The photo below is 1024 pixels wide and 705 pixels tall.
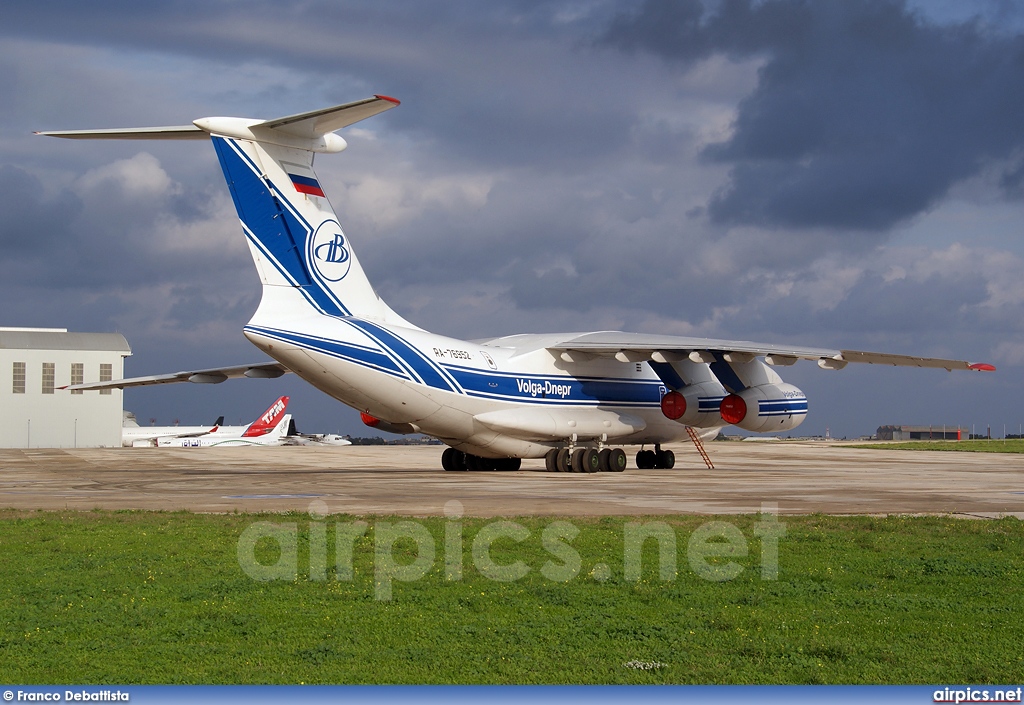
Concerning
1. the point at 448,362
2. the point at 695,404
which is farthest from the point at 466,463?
the point at 695,404

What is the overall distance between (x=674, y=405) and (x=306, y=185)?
10.8 meters

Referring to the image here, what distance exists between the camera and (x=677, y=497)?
1584 cm

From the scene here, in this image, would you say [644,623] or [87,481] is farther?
[87,481]

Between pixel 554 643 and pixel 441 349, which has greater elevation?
pixel 441 349

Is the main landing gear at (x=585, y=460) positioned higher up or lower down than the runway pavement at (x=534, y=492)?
higher up

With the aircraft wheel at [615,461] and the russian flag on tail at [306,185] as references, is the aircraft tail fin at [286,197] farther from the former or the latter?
the aircraft wheel at [615,461]

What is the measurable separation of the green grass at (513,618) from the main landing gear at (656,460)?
19.5 meters

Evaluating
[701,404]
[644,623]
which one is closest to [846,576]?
[644,623]

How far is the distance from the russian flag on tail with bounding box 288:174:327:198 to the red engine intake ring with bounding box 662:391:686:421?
10.3m

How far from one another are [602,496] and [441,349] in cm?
725

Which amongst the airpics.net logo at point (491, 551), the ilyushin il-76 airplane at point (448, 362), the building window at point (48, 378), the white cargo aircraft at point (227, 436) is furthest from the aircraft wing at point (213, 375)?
the white cargo aircraft at point (227, 436)

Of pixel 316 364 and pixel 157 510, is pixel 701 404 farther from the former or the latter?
pixel 157 510

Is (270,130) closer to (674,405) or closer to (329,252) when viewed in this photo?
(329,252)

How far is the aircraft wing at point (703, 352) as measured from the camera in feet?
78.5
